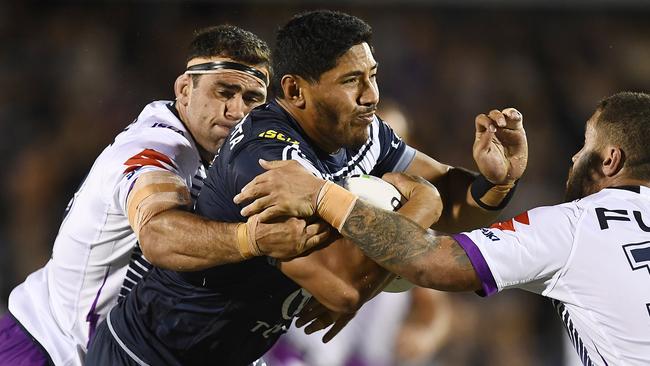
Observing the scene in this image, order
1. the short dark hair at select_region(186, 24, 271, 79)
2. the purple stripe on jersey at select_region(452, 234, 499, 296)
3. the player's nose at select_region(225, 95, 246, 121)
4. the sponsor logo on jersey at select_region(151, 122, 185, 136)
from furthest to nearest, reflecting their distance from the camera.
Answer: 1. the short dark hair at select_region(186, 24, 271, 79)
2. the player's nose at select_region(225, 95, 246, 121)
3. the sponsor logo on jersey at select_region(151, 122, 185, 136)
4. the purple stripe on jersey at select_region(452, 234, 499, 296)

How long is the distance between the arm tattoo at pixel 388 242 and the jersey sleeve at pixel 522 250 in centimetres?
7

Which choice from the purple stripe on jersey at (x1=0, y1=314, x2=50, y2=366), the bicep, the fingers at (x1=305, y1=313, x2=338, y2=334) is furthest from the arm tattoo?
the purple stripe on jersey at (x1=0, y1=314, x2=50, y2=366)

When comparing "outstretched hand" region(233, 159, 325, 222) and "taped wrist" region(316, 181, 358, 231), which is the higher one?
"outstretched hand" region(233, 159, 325, 222)

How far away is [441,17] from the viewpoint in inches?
497

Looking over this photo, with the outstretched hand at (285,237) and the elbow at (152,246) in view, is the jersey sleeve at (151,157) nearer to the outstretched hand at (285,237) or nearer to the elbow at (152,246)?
the elbow at (152,246)

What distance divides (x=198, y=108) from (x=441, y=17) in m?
8.00

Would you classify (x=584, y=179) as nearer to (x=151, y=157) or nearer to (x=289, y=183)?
(x=289, y=183)

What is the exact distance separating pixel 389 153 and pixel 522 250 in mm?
1329

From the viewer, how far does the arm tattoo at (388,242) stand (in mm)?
3719

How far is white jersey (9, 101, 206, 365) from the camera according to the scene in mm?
4648

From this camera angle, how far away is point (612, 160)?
3.98 m

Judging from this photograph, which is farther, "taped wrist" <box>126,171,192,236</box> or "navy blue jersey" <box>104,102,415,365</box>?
"taped wrist" <box>126,171,192,236</box>

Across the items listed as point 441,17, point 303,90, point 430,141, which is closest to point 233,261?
point 303,90

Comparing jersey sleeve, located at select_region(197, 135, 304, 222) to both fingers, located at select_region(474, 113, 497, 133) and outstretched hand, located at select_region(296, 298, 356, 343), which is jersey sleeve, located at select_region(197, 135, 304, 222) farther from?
fingers, located at select_region(474, 113, 497, 133)
